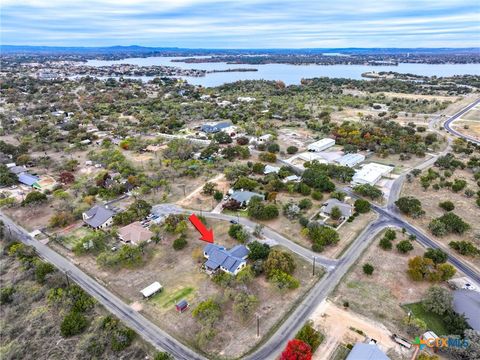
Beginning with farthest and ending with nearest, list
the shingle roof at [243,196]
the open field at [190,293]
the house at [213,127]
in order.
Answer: the house at [213,127], the shingle roof at [243,196], the open field at [190,293]

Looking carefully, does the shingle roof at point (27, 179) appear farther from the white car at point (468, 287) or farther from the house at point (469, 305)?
the white car at point (468, 287)

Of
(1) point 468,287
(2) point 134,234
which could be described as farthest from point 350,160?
(2) point 134,234

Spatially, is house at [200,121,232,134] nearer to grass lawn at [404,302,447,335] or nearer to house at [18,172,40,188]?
house at [18,172,40,188]

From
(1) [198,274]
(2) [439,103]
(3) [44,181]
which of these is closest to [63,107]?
(3) [44,181]

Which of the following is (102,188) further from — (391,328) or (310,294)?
(391,328)

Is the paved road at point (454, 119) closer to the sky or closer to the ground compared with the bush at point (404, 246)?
closer to the sky

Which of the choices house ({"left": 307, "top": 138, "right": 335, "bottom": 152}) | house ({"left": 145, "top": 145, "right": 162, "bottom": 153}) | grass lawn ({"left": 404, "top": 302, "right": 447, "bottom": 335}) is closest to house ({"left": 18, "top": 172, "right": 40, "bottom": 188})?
house ({"left": 145, "top": 145, "right": 162, "bottom": 153})

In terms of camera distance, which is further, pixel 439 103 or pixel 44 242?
pixel 439 103

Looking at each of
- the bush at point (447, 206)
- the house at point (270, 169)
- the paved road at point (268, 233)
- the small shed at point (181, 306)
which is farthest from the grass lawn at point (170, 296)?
the bush at point (447, 206)
